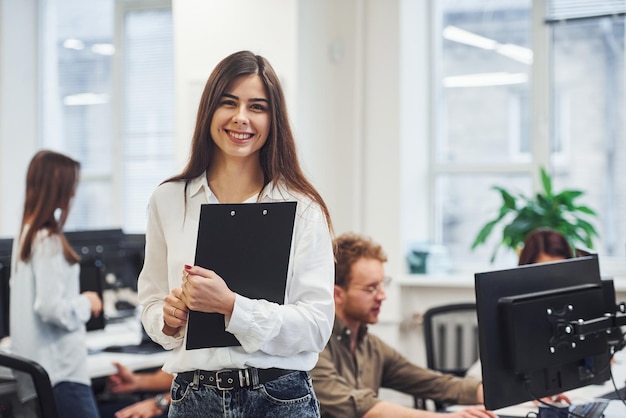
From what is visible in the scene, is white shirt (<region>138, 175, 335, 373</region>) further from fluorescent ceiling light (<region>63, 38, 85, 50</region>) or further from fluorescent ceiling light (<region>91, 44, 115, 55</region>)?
fluorescent ceiling light (<region>63, 38, 85, 50</region>)

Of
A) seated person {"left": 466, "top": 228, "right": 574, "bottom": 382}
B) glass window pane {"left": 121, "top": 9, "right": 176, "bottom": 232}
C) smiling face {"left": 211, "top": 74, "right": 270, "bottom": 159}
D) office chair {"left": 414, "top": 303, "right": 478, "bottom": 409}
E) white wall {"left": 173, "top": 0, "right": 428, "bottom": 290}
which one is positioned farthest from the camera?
glass window pane {"left": 121, "top": 9, "right": 176, "bottom": 232}

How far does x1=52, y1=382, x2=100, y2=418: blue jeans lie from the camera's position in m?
3.08

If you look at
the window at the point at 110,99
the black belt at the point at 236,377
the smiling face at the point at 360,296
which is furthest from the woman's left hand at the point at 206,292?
the window at the point at 110,99

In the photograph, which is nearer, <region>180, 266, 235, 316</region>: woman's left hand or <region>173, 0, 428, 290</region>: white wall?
<region>180, 266, 235, 316</region>: woman's left hand

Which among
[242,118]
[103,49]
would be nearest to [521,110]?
[103,49]

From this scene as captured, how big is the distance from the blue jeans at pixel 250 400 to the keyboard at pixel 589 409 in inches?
36.5

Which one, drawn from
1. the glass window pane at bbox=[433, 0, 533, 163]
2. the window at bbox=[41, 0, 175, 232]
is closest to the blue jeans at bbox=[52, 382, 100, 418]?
the glass window pane at bbox=[433, 0, 533, 163]

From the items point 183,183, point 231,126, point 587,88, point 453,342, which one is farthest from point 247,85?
point 587,88

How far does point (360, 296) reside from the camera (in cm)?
262

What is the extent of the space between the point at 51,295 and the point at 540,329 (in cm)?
173

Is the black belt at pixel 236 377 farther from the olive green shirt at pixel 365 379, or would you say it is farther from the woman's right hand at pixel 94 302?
the woman's right hand at pixel 94 302

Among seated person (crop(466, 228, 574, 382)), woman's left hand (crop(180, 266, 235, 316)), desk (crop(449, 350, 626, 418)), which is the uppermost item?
woman's left hand (crop(180, 266, 235, 316))

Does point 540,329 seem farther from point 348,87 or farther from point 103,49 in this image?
point 103,49

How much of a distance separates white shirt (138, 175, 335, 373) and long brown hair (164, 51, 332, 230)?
0.10 ft
